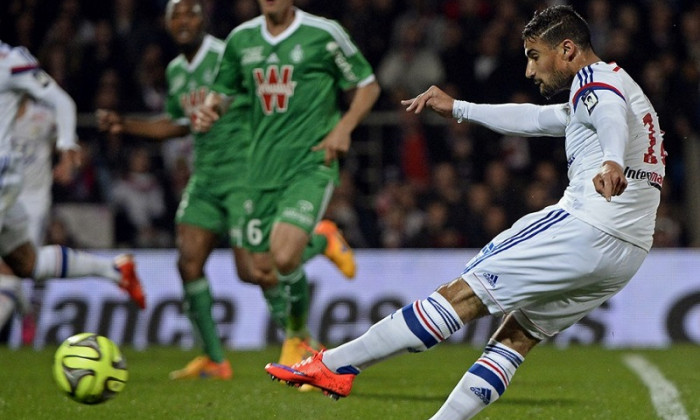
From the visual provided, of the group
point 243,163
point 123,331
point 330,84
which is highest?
point 330,84

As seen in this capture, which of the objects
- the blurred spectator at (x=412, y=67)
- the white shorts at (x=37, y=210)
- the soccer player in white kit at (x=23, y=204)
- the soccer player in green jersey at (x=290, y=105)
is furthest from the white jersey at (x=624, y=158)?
the blurred spectator at (x=412, y=67)

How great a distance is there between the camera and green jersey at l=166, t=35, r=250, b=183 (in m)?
8.93

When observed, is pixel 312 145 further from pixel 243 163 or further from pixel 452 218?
pixel 452 218

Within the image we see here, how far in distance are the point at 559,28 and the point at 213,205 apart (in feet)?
14.0

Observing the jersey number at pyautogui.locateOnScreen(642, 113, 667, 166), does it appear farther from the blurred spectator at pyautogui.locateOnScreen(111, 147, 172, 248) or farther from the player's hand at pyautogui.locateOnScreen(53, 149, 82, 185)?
the blurred spectator at pyautogui.locateOnScreen(111, 147, 172, 248)

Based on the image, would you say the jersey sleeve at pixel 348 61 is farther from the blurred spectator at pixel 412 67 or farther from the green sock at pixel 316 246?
the blurred spectator at pixel 412 67

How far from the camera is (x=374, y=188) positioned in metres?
15.1

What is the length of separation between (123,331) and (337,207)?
294 centimetres

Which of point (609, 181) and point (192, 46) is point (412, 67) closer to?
point (192, 46)

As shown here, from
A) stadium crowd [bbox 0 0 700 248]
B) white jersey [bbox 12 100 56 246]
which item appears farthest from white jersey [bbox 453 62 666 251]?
stadium crowd [bbox 0 0 700 248]

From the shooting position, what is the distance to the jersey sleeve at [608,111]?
4578 mm

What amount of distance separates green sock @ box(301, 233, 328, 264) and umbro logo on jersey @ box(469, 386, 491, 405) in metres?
3.96

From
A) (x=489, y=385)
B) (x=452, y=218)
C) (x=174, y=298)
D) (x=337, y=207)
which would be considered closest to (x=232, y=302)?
(x=174, y=298)

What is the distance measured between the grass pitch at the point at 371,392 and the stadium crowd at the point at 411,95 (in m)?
3.09
